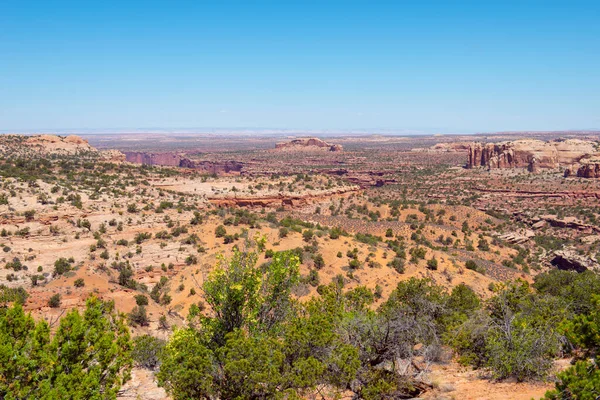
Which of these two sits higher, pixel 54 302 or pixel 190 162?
pixel 190 162

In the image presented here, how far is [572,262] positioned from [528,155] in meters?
68.7

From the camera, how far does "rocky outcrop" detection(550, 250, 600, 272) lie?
106 feet

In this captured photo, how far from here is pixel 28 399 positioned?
7.38 meters

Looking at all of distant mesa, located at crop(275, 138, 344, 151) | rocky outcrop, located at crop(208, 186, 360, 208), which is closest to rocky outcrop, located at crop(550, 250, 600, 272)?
rocky outcrop, located at crop(208, 186, 360, 208)

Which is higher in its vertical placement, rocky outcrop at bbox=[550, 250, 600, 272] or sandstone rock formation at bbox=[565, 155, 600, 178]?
sandstone rock formation at bbox=[565, 155, 600, 178]

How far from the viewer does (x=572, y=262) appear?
111ft

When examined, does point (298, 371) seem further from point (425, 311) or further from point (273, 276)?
point (425, 311)

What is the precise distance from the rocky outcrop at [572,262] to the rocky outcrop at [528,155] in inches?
2361

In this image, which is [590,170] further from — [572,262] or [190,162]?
[190,162]

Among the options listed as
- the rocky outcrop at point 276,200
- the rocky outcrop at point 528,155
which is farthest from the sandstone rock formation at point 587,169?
the rocky outcrop at point 276,200

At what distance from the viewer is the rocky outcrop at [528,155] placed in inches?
3529

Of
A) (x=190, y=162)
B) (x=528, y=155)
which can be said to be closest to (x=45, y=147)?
(x=190, y=162)

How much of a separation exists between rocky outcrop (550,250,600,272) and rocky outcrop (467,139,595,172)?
197ft

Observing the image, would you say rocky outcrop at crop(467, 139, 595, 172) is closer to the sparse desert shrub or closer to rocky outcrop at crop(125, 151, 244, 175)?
rocky outcrop at crop(125, 151, 244, 175)
